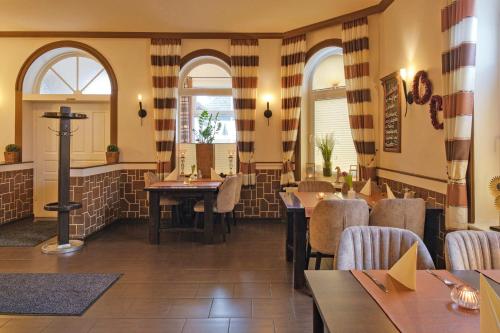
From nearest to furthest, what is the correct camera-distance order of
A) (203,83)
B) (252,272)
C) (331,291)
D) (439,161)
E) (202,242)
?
(331,291), (439,161), (252,272), (202,242), (203,83)

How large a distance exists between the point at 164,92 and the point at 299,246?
3.83 metres

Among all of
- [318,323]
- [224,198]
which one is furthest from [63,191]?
[318,323]

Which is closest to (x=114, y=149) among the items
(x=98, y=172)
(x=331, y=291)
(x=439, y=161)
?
(x=98, y=172)

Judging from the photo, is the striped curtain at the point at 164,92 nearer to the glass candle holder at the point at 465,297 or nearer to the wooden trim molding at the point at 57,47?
the wooden trim molding at the point at 57,47

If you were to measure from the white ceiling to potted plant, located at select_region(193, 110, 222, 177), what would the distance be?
1.47m

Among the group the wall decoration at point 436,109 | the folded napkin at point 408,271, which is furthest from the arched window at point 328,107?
the folded napkin at point 408,271

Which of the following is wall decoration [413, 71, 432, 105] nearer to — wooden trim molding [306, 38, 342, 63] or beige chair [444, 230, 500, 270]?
wooden trim molding [306, 38, 342, 63]

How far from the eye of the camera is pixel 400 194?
4.14 metres

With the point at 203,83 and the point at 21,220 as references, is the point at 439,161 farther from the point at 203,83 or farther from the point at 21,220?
the point at 21,220

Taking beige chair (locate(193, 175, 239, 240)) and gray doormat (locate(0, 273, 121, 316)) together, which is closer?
gray doormat (locate(0, 273, 121, 316))

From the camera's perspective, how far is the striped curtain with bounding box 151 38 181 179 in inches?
233

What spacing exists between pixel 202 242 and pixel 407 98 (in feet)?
9.98

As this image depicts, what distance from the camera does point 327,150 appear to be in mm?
5660

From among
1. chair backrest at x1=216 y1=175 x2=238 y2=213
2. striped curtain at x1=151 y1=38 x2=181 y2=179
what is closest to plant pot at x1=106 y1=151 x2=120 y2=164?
striped curtain at x1=151 y1=38 x2=181 y2=179
